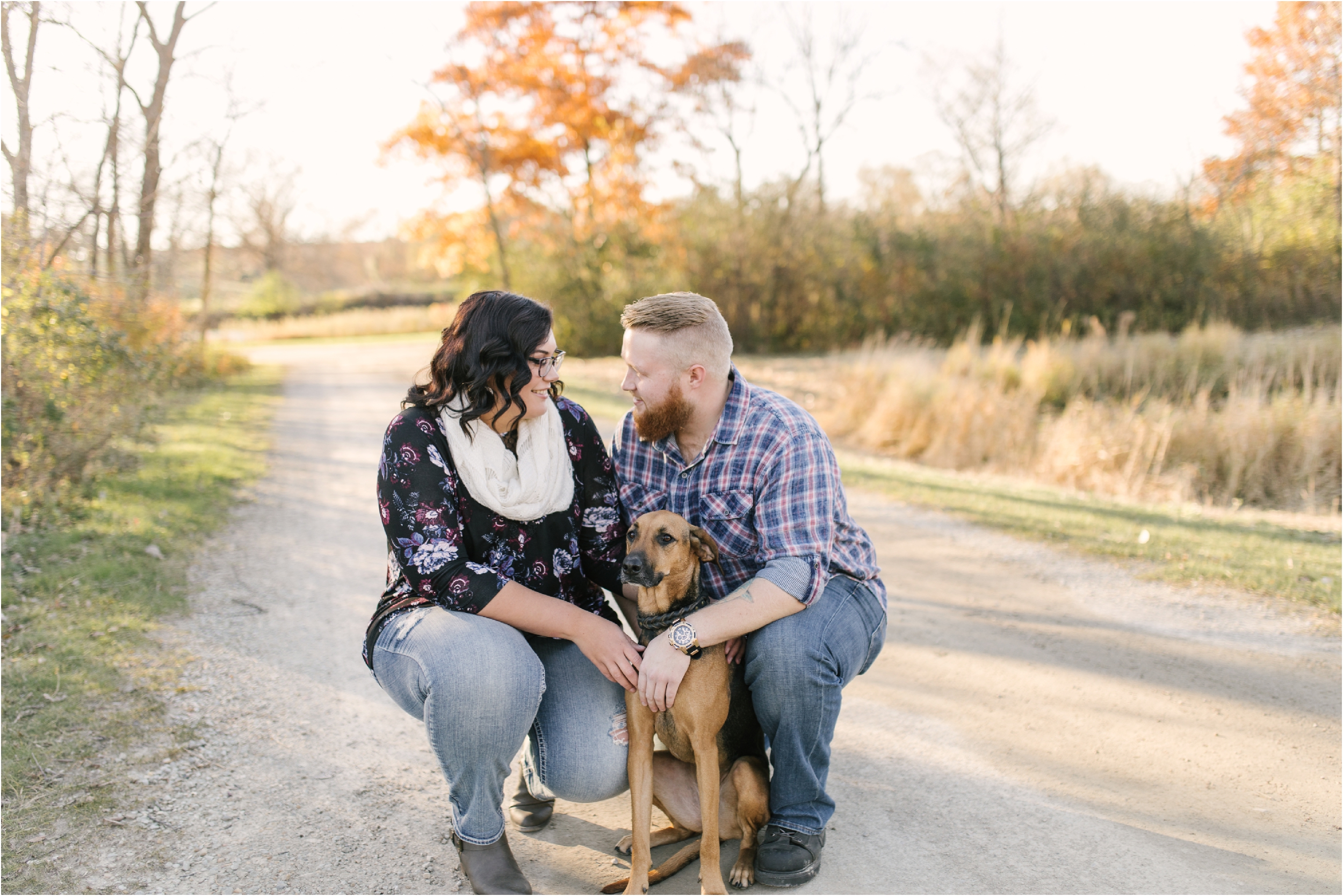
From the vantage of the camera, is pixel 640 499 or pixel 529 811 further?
pixel 640 499

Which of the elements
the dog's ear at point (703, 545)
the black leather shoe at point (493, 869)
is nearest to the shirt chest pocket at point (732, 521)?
the dog's ear at point (703, 545)

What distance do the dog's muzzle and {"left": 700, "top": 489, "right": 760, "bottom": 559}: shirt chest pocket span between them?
36 cm

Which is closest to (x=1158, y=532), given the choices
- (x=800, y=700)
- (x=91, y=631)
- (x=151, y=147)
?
(x=800, y=700)

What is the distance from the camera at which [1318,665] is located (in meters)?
4.26

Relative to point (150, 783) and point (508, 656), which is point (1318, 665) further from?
point (150, 783)

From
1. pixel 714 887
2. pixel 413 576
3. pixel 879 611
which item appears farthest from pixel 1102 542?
pixel 413 576

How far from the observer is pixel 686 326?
3.00 m

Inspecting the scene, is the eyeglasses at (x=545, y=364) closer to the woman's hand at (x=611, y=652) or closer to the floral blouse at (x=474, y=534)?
the floral blouse at (x=474, y=534)

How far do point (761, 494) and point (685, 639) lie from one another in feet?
1.94

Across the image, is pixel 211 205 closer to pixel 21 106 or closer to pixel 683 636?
pixel 21 106

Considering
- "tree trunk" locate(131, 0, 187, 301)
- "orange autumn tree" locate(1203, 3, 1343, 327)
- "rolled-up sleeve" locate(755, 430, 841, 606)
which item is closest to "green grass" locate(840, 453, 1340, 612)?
"rolled-up sleeve" locate(755, 430, 841, 606)

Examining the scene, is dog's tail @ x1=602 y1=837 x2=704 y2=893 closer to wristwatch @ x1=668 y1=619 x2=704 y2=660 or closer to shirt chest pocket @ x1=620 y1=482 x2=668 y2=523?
wristwatch @ x1=668 y1=619 x2=704 y2=660

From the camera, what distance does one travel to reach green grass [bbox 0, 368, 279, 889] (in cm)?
318

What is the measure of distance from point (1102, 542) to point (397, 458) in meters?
5.36
